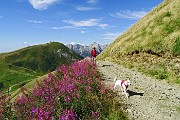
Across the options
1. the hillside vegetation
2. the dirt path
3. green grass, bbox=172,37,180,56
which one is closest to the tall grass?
the dirt path

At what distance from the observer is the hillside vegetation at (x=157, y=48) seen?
1282 inches

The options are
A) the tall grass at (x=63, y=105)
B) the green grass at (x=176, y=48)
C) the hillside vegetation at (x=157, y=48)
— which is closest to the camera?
the tall grass at (x=63, y=105)

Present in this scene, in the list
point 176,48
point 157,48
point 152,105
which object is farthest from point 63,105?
Result: point 157,48

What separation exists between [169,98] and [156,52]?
18.1 metres

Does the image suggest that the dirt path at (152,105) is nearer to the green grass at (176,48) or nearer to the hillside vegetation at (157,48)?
the hillside vegetation at (157,48)

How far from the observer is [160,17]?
4559cm

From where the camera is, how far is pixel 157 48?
1460 inches

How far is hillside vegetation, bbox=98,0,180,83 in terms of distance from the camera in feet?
107

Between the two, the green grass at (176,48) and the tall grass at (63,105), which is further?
the green grass at (176,48)

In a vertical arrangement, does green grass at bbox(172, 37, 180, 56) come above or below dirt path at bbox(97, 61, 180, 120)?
above

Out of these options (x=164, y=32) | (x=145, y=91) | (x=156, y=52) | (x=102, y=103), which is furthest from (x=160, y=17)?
(x=102, y=103)

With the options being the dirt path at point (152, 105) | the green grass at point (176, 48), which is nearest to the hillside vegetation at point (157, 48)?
the green grass at point (176, 48)

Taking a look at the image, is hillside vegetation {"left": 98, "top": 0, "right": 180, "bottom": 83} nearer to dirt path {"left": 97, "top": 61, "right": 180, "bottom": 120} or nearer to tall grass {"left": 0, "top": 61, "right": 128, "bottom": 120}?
dirt path {"left": 97, "top": 61, "right": 180, "bottom": 120}

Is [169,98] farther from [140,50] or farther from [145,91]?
[140,50]
